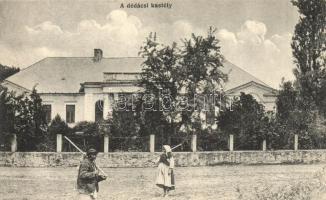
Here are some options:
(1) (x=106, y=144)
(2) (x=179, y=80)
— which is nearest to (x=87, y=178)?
(1) (x=106, y=144)

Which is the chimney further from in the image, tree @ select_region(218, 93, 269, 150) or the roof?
tree @ select_region(218, 93, 269, 150)

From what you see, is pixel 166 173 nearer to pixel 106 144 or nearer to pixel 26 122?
pixel 106 144

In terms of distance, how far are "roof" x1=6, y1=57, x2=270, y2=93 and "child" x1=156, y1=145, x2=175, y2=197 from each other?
58.6 ft

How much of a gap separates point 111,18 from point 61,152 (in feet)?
19.4

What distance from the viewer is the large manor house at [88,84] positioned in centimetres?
2955

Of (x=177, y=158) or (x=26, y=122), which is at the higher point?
(x=26, y=122)

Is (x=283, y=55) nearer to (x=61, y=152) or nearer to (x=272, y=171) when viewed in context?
(x=272, y=171)

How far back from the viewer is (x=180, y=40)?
19.7 meters

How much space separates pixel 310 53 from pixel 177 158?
20.8ft

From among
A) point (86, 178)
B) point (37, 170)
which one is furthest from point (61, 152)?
point (86, 178)

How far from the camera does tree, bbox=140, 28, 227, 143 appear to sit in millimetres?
19828

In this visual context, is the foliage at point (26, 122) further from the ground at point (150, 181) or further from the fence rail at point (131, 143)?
the ground at point (150, 181)

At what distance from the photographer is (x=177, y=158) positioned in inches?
754

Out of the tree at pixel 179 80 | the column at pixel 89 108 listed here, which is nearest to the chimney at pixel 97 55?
the column at pixel 89 108
